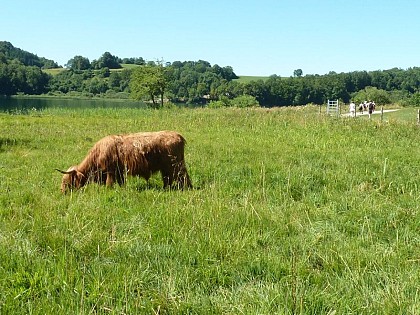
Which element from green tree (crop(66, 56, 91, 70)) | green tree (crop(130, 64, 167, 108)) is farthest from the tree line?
green tree (crop(66, 56, 91, 70))

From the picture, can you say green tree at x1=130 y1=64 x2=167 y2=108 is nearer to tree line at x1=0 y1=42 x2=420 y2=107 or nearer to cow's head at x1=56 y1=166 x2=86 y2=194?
tree line at x1=0 y1=42 x2=420 y2=107

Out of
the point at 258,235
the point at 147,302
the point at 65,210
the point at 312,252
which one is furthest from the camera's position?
the point at 65,210

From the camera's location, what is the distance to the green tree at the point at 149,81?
6159 centimetres

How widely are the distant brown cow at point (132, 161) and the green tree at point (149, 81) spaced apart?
53.5 m

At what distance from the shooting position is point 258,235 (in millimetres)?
4727

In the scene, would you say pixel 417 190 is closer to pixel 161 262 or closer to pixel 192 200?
pixel 192 200

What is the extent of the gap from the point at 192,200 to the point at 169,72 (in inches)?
2425

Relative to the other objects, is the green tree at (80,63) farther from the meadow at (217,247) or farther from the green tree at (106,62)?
the meadow at (217,247)

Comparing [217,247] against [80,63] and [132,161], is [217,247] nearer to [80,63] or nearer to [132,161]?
[132,161]

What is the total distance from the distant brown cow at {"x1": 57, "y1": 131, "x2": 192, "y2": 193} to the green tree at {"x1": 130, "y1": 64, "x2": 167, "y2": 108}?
53.5 m

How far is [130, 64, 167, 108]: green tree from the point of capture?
61594 millimetres

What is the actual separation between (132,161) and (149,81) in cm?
5542

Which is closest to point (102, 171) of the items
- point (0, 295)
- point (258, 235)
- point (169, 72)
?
point (258, 235)

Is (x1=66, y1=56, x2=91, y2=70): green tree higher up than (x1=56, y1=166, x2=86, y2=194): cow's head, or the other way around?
(x1=66, y1=56, x2=91, y2=70): green tree
